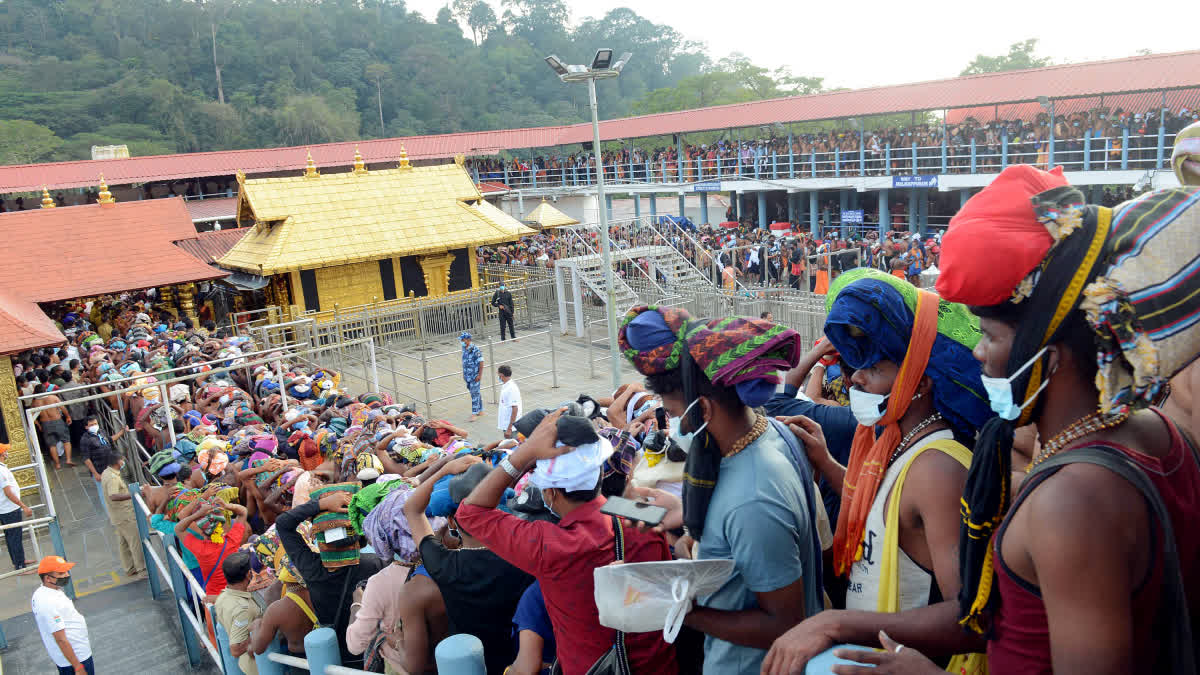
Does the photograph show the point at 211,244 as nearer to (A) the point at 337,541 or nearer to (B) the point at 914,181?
(B) the point at 914,181

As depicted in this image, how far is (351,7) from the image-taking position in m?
87.8

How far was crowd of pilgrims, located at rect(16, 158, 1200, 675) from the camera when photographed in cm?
144

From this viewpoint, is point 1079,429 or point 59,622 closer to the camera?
point 1079,429

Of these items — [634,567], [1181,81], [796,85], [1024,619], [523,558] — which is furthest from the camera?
[796,85]

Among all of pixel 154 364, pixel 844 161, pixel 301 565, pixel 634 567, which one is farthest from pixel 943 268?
pixel 844 161

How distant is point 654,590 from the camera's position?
7.30 feet

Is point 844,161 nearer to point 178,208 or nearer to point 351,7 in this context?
point 178,208

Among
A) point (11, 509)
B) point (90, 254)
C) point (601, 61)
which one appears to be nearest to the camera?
point (11, 509)

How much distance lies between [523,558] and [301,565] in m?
2.08

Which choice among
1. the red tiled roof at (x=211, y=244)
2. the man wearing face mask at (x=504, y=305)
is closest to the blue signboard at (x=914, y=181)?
the man wearing face mask at (x=504, y=305)

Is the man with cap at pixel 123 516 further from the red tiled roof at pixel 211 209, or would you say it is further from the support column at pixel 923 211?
the support column at pixel 923 211

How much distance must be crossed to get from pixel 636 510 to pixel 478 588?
135 centimetres

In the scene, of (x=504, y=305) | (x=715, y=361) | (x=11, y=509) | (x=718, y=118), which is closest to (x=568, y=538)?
(x=715, y=361)

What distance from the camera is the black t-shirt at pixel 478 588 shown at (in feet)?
11.3
